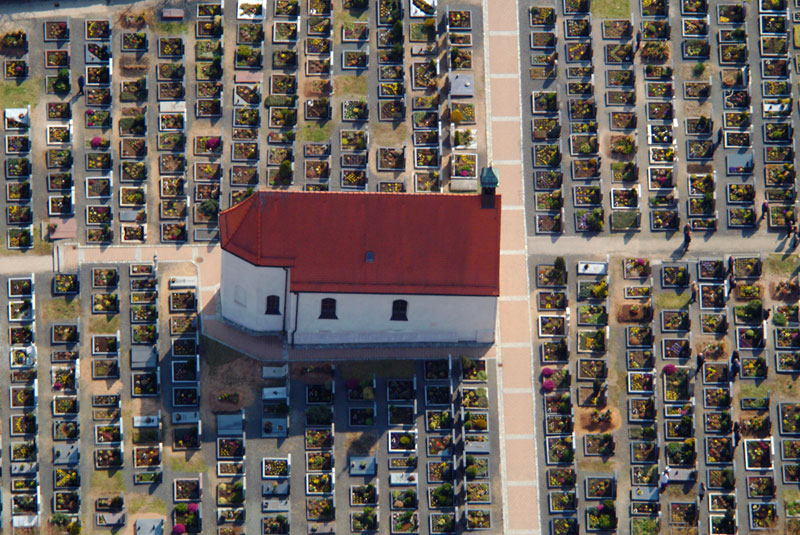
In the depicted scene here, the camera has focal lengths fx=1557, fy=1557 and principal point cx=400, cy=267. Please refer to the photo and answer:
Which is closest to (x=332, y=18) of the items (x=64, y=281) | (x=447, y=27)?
(x=447, y=27)

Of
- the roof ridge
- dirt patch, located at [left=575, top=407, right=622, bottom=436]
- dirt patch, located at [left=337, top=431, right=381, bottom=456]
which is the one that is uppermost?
the roof ridge

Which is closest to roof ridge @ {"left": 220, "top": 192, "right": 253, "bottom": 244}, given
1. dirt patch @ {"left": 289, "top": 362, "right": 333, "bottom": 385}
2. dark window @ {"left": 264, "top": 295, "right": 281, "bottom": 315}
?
dark window @ {"left": 264, "top": 295, "right": 281, "bottom": 315}

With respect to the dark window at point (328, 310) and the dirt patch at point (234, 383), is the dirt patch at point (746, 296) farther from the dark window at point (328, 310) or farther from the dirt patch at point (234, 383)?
the dirt patch at point (234, 383)

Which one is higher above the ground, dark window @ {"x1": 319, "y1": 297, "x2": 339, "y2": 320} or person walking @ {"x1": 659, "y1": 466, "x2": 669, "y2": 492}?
dark window @ {"x1": 319, "y1": 297, "x2": 339, "y2": 320}

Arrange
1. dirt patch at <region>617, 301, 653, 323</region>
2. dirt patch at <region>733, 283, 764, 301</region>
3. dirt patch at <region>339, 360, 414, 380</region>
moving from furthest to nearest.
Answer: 1. dirt patch at <region>733, 283, 764, 301</region>
2. dirt patch at <region>617, 301, 653, 323</region>
3. dirt patch at <region>339, 360, 414, 380</region>

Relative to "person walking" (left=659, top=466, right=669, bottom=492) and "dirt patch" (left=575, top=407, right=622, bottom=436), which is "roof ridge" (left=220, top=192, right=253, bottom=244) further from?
"person walking" (left=659, top=466, right=669, bottom=492)
